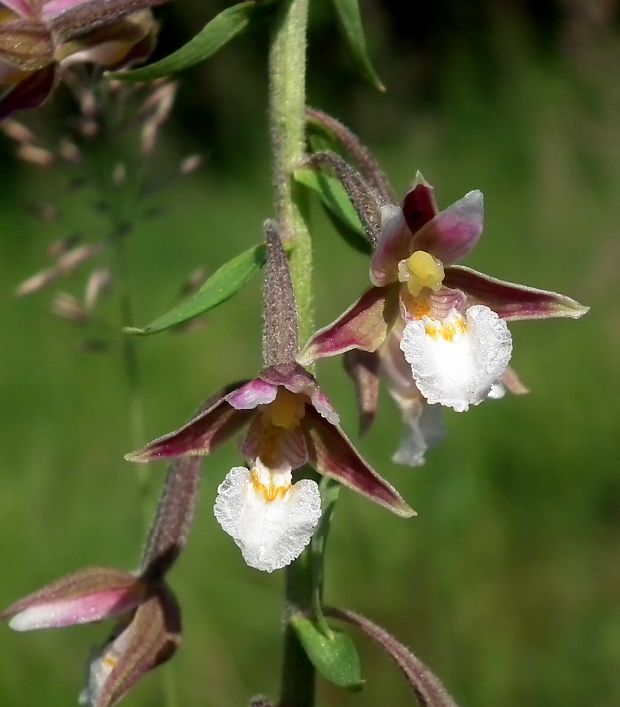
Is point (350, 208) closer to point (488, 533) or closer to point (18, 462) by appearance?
point (488, 533)

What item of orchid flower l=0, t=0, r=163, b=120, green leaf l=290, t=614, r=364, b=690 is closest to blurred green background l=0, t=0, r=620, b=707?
orchid flower l=0, t=0, r=163, b=120

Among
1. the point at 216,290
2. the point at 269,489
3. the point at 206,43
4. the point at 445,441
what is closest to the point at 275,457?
the point at 269,489

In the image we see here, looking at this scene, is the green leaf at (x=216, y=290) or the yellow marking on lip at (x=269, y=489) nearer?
the yellow marking on lip at (x=269, y=489)

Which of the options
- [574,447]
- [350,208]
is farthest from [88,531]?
[350,208]

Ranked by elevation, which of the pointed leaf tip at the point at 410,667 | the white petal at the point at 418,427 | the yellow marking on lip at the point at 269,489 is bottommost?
the pointed leaf tip at the point at 410,667

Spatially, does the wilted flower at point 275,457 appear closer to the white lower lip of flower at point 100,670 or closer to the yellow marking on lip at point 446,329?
the yellow marking on lip at point 446,329

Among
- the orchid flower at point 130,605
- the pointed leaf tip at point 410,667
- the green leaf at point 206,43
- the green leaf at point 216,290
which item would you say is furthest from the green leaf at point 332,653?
the green leaf at point 206,43
